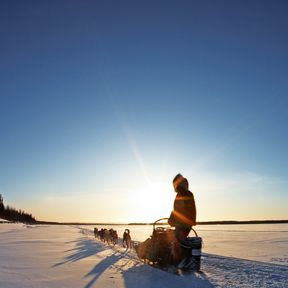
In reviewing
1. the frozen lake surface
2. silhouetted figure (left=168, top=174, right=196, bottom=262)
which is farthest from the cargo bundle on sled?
the frozen lake surface

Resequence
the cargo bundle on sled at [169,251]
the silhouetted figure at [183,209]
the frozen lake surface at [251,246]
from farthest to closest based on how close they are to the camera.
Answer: the frozen lake surface at [251,246] → the silhouetted figure at [183,209] → the cargo bundle on sled at [169,251]

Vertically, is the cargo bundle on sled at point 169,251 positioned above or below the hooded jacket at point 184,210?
below

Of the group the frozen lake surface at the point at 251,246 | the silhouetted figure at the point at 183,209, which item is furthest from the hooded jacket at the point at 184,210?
the frozen lake surface at the point at 251,246

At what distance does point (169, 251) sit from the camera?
909 cm

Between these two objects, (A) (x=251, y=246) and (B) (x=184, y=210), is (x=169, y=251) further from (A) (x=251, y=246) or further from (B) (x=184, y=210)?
(A) (x=251, y=246)

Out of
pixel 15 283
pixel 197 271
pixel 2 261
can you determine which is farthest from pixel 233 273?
pixel 2 261

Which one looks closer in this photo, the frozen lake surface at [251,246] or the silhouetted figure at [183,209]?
the silhouetted figure at [183,209]

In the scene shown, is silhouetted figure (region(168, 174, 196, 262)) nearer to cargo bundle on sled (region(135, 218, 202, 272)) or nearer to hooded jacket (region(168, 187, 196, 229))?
hooded jacket (region(168, 187, 196, 229))

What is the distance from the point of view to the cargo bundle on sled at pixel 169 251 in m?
8.50

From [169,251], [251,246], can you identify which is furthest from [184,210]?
[251,246]

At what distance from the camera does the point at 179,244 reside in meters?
8.80

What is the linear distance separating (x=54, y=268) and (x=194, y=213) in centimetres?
324

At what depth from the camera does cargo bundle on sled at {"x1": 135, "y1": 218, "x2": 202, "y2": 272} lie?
850 centimetres

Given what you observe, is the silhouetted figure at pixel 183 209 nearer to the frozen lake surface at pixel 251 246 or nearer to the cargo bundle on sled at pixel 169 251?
the cargo bundle on sled at pixel 169 251
